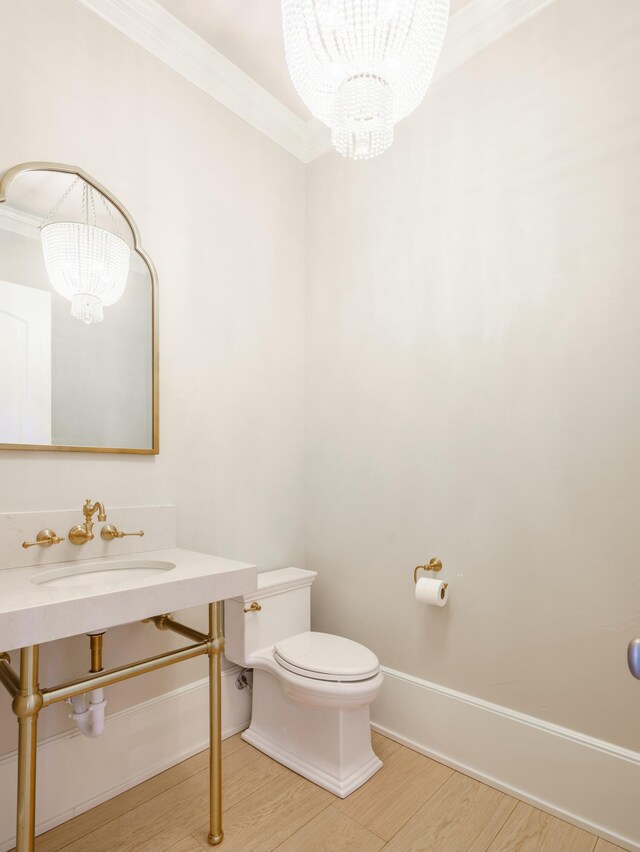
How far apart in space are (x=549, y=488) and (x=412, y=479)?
538 millimetres

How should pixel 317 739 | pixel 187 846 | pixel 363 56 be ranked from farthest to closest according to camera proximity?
1. pixel 317 739
2. pixel 187 846
3. pixel 363 56

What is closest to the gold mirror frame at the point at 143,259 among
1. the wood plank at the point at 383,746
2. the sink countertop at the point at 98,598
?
the sink countertop at the point at 98,598

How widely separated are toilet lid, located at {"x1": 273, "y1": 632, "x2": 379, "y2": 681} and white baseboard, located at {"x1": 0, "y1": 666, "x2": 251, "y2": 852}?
353 mm

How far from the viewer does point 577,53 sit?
165 cm

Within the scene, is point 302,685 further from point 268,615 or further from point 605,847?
point 605,847

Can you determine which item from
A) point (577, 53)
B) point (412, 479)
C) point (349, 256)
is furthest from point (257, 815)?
point (577, 53)

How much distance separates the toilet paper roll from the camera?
182 centimetres

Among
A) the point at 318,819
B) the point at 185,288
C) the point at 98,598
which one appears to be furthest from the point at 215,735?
the point at 185,288

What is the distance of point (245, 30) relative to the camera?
6.39ft

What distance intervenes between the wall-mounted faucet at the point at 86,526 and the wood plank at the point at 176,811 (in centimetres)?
86

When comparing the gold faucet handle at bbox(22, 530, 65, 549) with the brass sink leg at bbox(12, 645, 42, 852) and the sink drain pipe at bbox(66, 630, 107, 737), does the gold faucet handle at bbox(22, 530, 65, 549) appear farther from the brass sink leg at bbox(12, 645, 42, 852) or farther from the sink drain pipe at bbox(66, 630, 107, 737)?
the brass sink leg at bbox(12, 645, 42, 852)

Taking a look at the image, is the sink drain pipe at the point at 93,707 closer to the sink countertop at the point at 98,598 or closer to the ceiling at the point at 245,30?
the sink countertop at the point at 98,598

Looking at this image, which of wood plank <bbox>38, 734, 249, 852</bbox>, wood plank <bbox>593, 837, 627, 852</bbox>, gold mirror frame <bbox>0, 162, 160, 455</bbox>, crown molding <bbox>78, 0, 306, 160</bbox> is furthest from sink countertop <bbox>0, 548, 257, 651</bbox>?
crown molding <bbox>78, 0, 306, 160</bbox>

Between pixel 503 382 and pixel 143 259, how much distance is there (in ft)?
4.58
